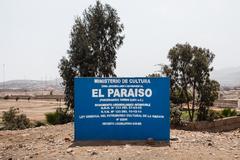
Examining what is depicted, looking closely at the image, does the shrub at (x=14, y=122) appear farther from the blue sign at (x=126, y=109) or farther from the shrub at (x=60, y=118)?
the blue sign at (x=126, y=109)

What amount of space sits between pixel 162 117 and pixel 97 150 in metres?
2.33

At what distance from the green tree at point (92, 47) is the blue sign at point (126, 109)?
16.7 metres

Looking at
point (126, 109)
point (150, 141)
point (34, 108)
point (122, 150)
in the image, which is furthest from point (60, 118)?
point (34, 108)

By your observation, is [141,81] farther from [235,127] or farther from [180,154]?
[235,127]

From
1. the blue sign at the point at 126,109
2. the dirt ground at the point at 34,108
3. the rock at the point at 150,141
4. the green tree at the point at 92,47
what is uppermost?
the green tree at the point at 92,47

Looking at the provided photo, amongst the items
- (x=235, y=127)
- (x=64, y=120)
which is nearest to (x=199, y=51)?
(x=235, y=127)

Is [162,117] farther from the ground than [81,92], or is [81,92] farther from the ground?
[81,92]

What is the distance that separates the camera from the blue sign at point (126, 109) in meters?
12.0

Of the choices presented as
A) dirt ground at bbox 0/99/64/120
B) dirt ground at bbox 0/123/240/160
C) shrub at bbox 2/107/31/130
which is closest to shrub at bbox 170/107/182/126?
shrub at bbox 2/107/31/130

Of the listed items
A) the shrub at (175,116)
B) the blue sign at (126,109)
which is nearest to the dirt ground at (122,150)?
the blue sign at (126,109)

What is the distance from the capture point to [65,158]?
9.96 m

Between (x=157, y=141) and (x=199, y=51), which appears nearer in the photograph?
(x=157, y=141)

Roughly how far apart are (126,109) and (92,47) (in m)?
17.8

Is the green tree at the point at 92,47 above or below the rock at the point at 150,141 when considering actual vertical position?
above
